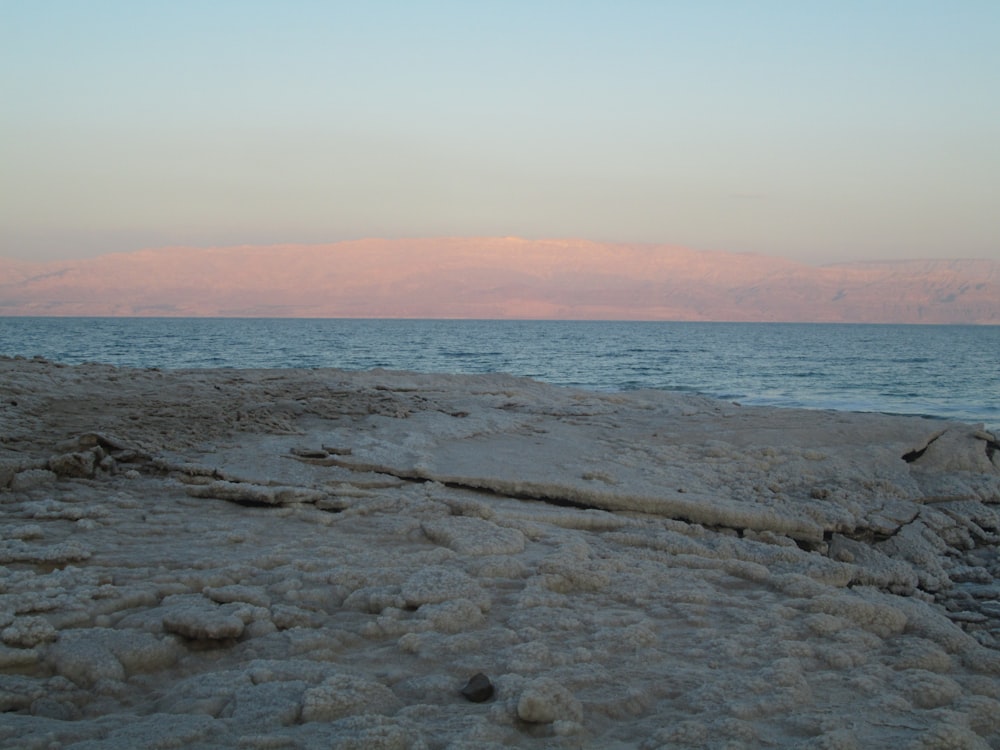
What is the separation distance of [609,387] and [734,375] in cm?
776

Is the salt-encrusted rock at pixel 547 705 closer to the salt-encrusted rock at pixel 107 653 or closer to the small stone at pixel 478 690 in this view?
the small stone at pixel 478 690

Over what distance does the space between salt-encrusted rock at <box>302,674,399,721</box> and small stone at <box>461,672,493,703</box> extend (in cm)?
25

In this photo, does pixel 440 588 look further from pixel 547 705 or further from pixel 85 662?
pixel 85 662

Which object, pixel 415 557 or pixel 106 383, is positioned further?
pixel 106 383

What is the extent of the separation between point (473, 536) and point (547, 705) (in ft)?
6.18

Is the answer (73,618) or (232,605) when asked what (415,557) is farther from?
(73,618)

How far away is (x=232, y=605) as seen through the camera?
328cm

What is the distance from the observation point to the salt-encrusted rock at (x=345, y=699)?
2.50 m

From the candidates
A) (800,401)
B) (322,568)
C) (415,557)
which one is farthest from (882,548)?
(800,401)

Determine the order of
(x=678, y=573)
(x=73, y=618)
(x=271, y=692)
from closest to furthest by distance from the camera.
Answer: (x=271, y=692) < (x=73, y=618) < (x=678, y=573)

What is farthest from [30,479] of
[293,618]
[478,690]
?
[478,690]

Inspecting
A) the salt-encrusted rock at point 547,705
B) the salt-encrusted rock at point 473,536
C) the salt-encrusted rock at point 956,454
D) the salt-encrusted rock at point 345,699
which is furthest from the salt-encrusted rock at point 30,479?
the salt-encrusted rock at point 956,454

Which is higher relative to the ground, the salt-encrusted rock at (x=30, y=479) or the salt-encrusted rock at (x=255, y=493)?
the salt-encrusted rock at (x=30, y=479)

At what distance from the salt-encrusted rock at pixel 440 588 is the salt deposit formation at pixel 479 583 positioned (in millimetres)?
16
